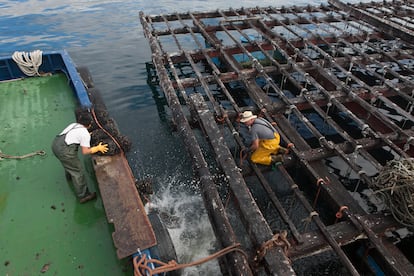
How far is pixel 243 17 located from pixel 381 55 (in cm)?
540

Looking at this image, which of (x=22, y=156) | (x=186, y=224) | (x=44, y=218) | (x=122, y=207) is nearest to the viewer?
(x=122, y=207)

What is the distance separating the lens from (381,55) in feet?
32.9

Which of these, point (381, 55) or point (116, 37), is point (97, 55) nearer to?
point (116, 37)

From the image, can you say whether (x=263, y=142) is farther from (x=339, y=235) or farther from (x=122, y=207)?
(x=122, y=207)

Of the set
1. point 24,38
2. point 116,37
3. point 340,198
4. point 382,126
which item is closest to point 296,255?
point 340,198

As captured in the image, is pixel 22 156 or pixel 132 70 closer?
pixel 22 156

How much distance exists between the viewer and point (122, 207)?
5484mm

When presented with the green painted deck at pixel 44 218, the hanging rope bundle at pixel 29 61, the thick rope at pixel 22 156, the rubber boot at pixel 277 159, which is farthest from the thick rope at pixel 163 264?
the hanging rope bundle at pixel 29 61

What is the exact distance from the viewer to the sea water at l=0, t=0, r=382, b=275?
23.0ft

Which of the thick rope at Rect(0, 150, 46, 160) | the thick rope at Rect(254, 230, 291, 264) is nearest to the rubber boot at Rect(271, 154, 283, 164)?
the thick rope at Rect(254, 230, 291, 264)

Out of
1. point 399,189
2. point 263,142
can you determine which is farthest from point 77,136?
point 399,189

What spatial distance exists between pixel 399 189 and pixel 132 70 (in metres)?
11.9

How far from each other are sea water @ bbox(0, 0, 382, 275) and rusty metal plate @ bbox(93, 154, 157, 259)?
134cm

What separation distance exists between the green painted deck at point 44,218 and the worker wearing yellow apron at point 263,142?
3.21 m
